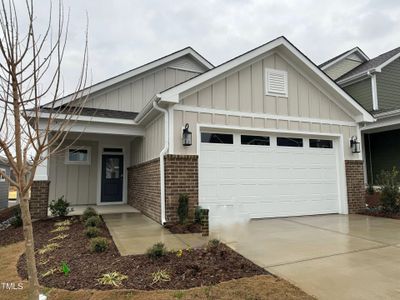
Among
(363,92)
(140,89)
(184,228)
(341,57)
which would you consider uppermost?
(341,57)

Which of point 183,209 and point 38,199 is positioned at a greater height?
point 38,199

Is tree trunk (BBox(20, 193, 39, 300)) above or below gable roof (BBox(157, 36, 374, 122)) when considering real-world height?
below

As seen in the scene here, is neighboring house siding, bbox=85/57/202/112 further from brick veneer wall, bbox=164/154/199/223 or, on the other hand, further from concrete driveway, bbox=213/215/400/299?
concrete driveway, bbox=213/215/400/299

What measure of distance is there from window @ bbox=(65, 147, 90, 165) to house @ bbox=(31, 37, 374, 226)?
253cm

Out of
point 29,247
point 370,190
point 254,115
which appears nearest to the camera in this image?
point 29,247

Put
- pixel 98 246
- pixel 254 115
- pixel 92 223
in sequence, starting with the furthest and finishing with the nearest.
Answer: pixel 254 115 < pixel 92 223 < pixel 98 246

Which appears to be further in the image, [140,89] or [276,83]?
[140,89]

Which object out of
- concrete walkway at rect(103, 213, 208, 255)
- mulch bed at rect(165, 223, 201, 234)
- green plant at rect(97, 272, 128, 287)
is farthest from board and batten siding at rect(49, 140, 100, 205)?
green plant at rect(97, 272, 128, 287)

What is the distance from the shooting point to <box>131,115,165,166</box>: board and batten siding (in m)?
7.96

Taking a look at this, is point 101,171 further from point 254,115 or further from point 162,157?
point 254,115

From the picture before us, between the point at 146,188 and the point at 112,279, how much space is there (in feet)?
18.2

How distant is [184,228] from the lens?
6.52 metres

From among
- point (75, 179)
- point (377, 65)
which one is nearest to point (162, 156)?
point (75, 179)

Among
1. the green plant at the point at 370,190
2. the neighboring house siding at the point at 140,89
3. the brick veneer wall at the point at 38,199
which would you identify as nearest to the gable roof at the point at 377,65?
the green plant at the point at 370,190
